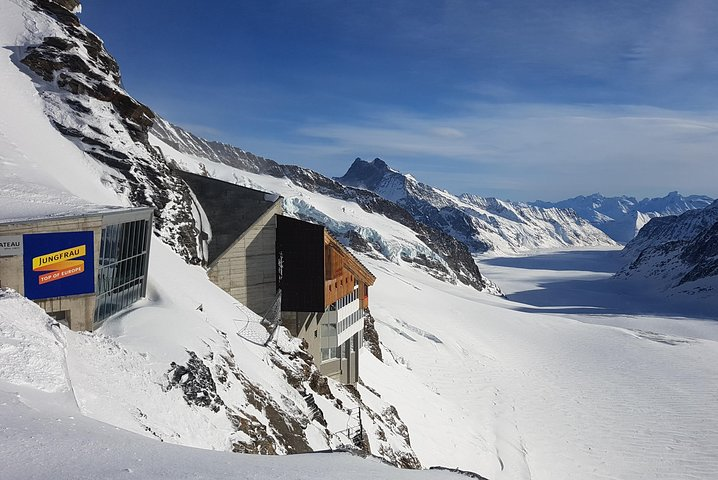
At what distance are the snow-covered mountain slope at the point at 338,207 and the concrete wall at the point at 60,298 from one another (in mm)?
65876

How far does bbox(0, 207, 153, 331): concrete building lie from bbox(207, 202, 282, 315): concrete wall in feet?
32.4

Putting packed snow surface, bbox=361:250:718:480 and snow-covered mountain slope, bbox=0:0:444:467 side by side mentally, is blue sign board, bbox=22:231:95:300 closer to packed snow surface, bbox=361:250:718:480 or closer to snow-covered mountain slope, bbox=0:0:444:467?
snow-covered mountain slope, bbox=0:0:444:467

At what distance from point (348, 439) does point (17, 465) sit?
13.7m

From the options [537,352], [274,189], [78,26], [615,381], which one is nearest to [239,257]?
[78,26]

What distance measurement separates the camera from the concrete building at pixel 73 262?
1164 cm

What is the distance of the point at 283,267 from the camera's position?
2547 cm

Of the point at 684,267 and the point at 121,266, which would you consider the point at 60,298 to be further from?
the point at 684,267

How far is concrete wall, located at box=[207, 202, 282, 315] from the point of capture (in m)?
25.1

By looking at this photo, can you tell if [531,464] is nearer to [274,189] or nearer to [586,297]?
[274,189]

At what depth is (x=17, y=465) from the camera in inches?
217

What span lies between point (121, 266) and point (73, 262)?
6.97 feet

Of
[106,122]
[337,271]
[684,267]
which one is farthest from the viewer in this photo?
[684,267]

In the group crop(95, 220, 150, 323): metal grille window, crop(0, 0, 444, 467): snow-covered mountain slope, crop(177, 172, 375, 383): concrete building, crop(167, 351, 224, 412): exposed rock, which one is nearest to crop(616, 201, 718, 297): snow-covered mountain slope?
crop(177, 172, 375, 383): concrete building

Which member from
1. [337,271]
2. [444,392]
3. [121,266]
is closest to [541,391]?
[444,392]
